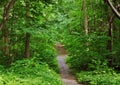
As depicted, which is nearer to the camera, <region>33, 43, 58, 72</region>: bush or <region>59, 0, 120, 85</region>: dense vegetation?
<region>59, 0, 120, 85</region>: dense vegetation

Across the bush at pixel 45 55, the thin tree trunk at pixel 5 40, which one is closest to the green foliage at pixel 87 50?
the bush at pixel 45 55

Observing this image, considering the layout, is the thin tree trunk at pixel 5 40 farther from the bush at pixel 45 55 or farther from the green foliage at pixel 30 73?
the green foliage at pixel 30 73

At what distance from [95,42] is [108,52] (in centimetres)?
140

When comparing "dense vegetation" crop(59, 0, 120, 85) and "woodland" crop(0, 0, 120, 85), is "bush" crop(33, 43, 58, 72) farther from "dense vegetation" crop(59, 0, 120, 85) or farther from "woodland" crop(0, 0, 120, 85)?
"dense vegetation" crop(59, 0, 120, 85)

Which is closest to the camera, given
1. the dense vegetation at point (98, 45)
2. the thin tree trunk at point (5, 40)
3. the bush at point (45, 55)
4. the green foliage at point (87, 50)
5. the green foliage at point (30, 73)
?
the green foliage at point (30, 73)

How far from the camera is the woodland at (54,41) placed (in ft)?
54.4

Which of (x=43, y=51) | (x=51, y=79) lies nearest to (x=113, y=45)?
(x=43, y=51)

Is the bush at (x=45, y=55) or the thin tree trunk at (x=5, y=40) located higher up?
the thin tree trunk at (x=5, y=40)

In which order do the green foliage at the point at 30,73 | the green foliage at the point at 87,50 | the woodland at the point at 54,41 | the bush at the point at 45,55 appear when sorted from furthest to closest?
the bush at the point at 45,55 < the green foliage at the point at 87,50 < the woodland at the point at 54,41 < the green foliage at the point at 30,73

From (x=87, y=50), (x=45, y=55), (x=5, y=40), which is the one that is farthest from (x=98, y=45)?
(x=5, y=40)

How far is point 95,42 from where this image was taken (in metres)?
23.5

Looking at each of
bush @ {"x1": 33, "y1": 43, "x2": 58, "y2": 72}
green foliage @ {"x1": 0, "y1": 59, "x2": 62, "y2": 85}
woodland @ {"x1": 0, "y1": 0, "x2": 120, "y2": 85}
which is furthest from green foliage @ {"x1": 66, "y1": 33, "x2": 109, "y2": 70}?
green foliage @ {"x1": 0, "y1": 59, "x2": 62, "y2": 85}

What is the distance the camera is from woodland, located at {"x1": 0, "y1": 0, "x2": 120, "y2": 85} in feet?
54.4

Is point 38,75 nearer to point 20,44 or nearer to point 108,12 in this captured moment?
point 20,44
